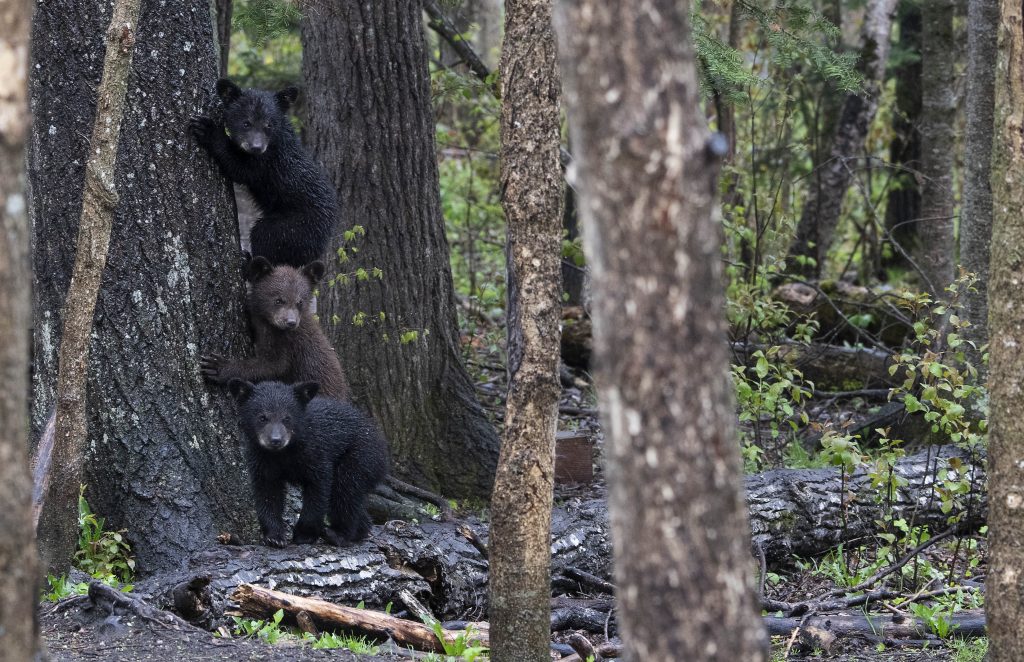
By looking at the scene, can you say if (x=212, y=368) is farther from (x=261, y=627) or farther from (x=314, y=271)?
(x=261, y=627)

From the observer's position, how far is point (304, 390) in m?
6.52

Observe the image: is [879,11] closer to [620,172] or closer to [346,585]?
→ [346,585]

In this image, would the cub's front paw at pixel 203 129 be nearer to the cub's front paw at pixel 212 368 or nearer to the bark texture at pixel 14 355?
the cub's front paw at pixel 212 368

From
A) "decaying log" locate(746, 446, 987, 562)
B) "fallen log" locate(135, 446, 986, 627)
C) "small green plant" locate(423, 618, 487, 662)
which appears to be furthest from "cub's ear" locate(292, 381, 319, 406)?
"decaying log" locate(746, 446, 987, 562)

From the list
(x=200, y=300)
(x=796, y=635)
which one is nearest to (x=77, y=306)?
(x=200, y=300)

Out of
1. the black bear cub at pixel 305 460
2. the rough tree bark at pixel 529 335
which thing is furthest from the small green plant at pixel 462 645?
the black bear cub at pixel 305 460

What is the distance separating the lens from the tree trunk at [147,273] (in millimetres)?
5879

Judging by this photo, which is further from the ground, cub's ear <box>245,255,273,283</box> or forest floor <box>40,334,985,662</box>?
cub's ear <box>245,255,273,283</box>

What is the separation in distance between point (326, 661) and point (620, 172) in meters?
3.18

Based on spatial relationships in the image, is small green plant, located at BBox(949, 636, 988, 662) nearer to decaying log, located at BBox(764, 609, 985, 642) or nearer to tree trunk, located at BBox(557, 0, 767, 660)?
decaying log, located at BBox(764, 609, 985, 642)

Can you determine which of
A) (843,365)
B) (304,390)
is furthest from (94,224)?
(843,365)

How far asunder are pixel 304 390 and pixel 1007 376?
13.0 feet

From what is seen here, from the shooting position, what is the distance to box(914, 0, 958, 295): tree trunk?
11875 millimetres

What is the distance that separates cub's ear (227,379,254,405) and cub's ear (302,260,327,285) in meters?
1.24
